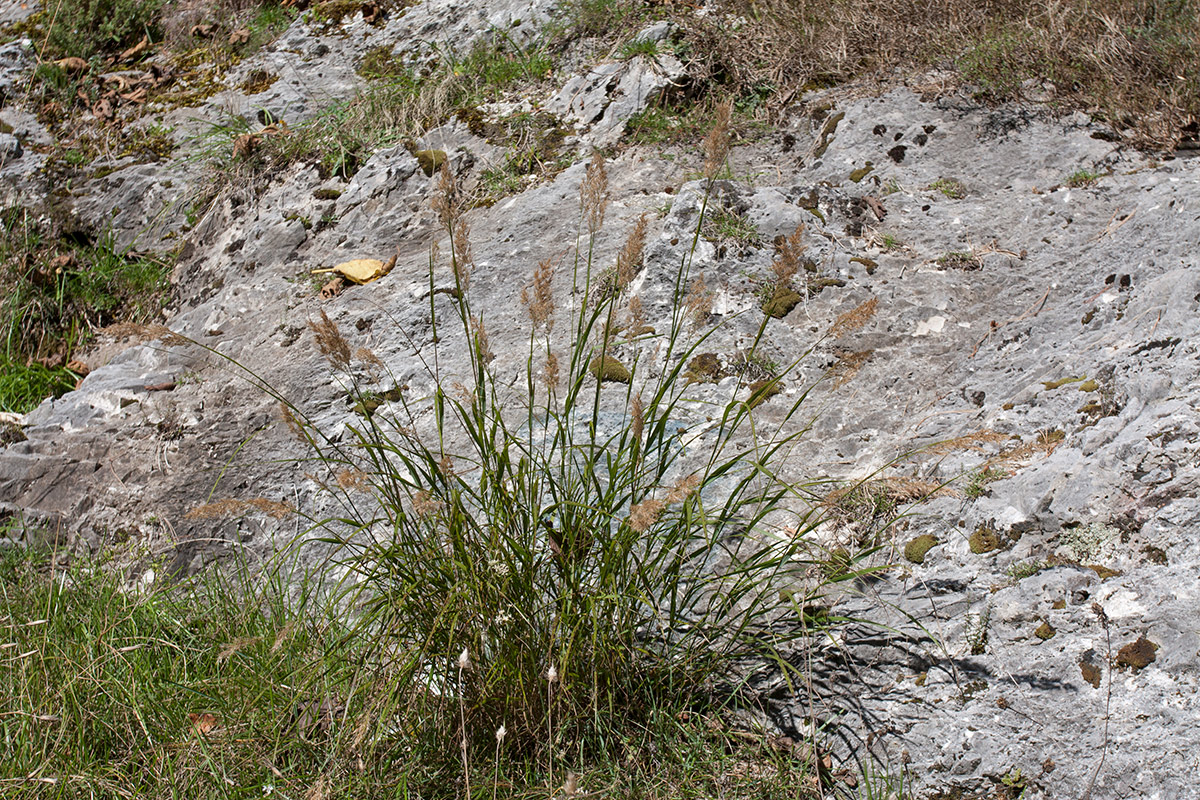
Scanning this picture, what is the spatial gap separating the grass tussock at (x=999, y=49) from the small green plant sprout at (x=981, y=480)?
2.29 m

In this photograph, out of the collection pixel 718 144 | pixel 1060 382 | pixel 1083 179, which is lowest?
pixel 1060 382

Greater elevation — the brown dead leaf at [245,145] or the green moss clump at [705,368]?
the brown dead leaf at [245,145]

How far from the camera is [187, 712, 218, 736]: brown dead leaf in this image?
222cm

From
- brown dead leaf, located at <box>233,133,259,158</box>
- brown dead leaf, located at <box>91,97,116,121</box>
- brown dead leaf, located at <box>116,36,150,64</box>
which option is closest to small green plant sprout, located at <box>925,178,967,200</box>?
brown dead leaf, located at <box>233,133,259,158</box>

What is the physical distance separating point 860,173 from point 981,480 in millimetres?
2143

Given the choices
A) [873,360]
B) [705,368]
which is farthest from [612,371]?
[873,360]

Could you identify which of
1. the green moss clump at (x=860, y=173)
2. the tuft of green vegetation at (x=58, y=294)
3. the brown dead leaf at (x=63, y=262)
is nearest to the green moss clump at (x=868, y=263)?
the green moss clump at (x=860, y=173)

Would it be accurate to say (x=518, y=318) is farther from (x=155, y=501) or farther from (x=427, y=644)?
→ (x=427, y=644)

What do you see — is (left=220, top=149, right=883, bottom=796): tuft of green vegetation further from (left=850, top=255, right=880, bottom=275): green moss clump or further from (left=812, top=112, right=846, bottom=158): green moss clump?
(left=812, top=112, right=846, bottom=158): green moss clump

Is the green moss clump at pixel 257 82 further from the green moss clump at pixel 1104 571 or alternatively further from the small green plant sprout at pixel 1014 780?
the small green plant sprout at pixel 1014 780

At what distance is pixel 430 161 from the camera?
4555 millimetres

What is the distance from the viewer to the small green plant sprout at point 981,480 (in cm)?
232

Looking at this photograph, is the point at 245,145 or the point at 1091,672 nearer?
the point at 1091,672

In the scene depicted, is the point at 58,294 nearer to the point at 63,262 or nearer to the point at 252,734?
the point at 63,262
